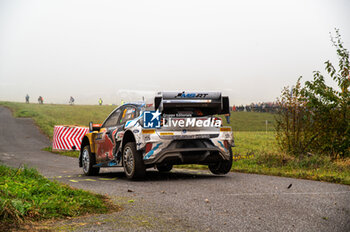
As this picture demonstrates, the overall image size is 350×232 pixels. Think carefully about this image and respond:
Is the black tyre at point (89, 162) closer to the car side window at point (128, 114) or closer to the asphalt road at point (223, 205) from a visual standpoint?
the asphalt road at point (223, 205)

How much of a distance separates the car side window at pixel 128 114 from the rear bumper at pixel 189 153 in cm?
126

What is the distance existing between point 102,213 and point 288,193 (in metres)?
3.42

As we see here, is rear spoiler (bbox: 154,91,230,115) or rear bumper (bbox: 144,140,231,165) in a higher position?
rear spoiler (bbox: 154,91,230,115)

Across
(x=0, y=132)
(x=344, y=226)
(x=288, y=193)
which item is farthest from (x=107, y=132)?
(x=0, y=132)

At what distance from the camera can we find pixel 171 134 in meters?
9.32

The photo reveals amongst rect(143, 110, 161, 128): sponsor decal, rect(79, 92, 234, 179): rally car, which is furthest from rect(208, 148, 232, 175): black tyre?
rect(143, 110, 161, 128): sponsor decal

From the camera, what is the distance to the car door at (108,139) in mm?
10578

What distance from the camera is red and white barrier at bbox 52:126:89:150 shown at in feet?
74.2

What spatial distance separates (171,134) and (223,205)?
126 inches

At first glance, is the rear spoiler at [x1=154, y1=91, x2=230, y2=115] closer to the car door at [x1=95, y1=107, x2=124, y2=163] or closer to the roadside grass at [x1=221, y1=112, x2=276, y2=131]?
the car door at [x1=95, y1=107, x2=124, y2=163]

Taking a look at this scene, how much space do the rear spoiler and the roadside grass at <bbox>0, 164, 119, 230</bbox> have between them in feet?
11.0

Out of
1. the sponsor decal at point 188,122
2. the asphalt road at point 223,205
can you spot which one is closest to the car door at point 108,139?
the asphalt road at point 223,205

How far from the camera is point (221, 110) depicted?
10.3 metres

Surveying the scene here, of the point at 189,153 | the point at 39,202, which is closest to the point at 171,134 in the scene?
the point at 189,153
